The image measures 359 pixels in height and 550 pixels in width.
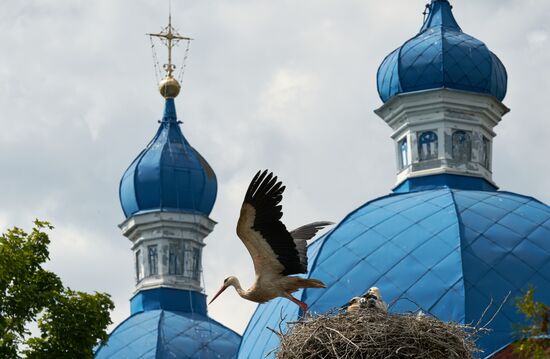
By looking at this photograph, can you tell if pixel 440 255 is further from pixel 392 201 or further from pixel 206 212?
pixel 206 212

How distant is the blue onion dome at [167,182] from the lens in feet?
120

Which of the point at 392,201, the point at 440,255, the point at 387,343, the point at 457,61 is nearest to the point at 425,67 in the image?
the point at 457,61

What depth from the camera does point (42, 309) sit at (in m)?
19.6

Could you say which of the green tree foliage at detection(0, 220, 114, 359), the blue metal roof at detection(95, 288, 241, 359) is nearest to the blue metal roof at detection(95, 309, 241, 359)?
the blue metal roof at detection(95, 288, 241, 359)

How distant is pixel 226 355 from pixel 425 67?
20.1 feet

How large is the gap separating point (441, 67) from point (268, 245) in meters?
14.6

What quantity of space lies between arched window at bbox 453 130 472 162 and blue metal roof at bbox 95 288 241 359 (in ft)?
17.5

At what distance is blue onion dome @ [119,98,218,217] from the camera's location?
3666 cm

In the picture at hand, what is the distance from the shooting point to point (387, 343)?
17.0m

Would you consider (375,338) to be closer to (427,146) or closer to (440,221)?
(440,221)

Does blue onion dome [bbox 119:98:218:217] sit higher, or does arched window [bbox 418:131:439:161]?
blue onion dome [bbox 119:98:218:217]

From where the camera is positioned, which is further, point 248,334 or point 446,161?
point 446,161

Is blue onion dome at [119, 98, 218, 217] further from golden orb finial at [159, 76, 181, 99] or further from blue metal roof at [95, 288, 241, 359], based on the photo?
blue metal roof at [95, 288, 241, 359]

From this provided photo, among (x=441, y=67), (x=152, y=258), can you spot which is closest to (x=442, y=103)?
(x=441, y=67)
